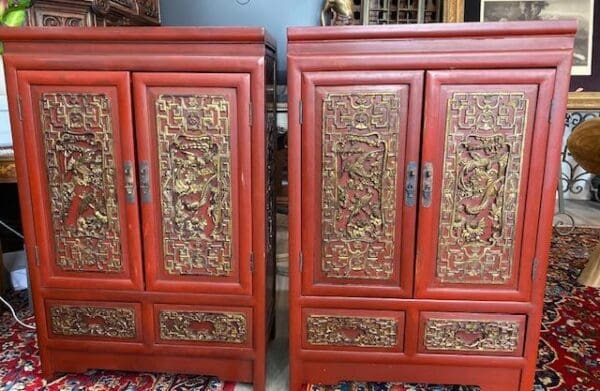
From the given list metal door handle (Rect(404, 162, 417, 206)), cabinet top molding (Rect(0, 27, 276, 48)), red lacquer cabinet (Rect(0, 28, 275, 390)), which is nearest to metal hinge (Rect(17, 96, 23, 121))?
red lacquer cabinet (Rect(0, 28, 275, 390))

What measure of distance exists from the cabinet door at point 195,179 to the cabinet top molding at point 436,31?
0.80 feet

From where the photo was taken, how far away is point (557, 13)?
3256 millimetres

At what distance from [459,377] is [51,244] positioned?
1385mm

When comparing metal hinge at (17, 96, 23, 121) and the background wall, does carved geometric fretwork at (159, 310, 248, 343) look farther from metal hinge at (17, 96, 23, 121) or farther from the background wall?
the background wall

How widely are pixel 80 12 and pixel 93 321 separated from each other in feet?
3.63

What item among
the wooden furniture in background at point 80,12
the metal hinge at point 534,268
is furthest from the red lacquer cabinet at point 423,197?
the wooden furniture in background at point 80,12

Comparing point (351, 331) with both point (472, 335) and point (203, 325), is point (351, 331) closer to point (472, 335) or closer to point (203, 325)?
point (472, 335)

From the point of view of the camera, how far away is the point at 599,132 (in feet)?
8.11

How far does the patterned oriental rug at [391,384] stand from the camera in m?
1.58

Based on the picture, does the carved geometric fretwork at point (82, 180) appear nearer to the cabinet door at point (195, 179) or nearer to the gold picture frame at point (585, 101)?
the cabinet door at point (195, 179)

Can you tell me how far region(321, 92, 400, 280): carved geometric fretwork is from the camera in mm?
1318

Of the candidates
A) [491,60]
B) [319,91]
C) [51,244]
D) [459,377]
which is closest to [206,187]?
[319,91]

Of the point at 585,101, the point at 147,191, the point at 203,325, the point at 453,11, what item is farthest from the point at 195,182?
the point at 585,101

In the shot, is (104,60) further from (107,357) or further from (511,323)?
(511,323)
